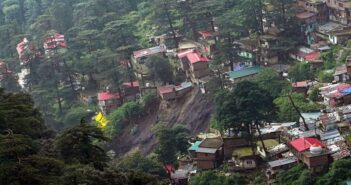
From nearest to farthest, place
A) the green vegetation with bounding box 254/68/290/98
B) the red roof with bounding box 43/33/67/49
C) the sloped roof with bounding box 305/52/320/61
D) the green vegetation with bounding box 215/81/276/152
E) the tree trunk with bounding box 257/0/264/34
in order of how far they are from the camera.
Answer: the green vegetation with bounding box 215/81/276/152, the green vegetation with bounding box 254/68/290/98, the sloped roof with bounding box 305/52/320/61, the tree trunk with bounding box 257/0/264/34, the red roof with bounding box 43/33/67/49

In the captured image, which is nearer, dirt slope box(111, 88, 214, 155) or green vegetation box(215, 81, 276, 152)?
green vegetation box(215, 81, 276, 152)

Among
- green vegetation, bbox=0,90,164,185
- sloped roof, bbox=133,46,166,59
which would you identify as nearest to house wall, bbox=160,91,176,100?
sloped roof, bbox=133,46,166,59

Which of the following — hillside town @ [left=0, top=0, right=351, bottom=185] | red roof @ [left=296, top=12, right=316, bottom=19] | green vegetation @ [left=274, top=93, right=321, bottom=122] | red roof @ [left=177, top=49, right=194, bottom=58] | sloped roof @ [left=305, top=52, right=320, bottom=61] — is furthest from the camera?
red roof @ [left=296, top=12, right=316, bottom=19]

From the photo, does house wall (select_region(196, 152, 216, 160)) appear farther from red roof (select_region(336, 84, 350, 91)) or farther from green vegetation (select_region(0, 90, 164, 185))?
green vegetation (select_region(0, 90, 164, 185))

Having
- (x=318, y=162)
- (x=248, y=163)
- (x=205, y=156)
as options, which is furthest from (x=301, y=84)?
(x=318, y=162)

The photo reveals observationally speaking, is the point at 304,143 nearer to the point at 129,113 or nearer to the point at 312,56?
the point at 312,56

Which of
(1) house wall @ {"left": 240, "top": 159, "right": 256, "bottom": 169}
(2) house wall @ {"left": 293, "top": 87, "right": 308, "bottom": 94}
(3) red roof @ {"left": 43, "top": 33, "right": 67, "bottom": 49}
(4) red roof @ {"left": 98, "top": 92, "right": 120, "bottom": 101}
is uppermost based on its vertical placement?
(3) red roof @ {"left": 43, "top": 33, "right": 67, "bottom": 49}

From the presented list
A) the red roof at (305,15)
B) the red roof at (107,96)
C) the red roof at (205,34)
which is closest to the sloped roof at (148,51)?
the red roof at (205,34)

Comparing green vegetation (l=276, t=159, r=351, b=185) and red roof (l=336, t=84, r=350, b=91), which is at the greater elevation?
red roof (l=336, t=84, r=350, b=91)
